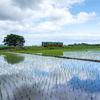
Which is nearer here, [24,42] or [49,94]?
[49,94]

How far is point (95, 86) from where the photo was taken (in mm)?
4738

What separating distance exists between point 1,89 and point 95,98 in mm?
4131

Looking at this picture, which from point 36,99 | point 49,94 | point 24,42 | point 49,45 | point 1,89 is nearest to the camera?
point 36,99

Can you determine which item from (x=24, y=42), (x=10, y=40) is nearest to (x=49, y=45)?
(x=24, y=42)

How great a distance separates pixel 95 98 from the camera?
3.69 meters

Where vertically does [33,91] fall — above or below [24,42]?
below

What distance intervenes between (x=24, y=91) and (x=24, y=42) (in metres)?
45.7

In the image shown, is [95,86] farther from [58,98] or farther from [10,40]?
[10,40]

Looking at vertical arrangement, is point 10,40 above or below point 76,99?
above

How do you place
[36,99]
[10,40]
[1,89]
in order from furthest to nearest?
[10,40] → [1,89] → [36,99]

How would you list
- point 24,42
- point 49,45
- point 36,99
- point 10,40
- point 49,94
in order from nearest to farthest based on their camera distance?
point 36,99, point 49,94, point 49,45, point 10,40, point 24,42

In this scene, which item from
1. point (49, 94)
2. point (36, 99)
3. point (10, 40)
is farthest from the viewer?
point (10, 40)

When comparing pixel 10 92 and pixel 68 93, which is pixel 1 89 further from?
pixel 68 93

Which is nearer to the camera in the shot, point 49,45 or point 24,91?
point 24,91
